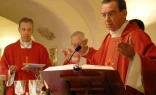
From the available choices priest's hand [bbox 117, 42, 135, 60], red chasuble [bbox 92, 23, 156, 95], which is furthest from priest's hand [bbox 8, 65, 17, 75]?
priest's hand [bbox 117, 42, 135, 60]

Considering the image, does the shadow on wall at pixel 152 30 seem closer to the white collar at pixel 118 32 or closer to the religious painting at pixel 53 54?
the white collar at pixel 118 32

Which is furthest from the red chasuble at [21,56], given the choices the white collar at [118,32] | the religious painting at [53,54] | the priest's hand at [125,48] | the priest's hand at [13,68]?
the religious painting at [53,54]

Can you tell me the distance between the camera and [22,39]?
4.09 m

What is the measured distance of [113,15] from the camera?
249 centimetres

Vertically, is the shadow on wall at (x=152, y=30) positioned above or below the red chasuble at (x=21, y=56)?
above

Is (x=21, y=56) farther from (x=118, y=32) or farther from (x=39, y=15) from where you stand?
(x=39, y=15)

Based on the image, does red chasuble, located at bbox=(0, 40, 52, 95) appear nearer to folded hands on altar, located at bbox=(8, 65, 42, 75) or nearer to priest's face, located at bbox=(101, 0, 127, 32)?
folded hands on altar, located at bbox=(8, 65, 42, 75)

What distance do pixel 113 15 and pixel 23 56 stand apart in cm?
191

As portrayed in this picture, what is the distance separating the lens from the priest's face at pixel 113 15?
2.48 meters

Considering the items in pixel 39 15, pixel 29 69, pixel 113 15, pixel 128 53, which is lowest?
pixel 29 69

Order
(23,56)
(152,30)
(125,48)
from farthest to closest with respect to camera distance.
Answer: (23,56) < (152,30) < (125,48)

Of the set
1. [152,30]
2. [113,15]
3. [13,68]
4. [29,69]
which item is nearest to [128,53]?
[113,15]

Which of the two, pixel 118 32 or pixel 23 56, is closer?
pixel 118 32

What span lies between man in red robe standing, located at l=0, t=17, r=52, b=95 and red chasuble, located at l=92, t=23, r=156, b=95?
4.07ft
